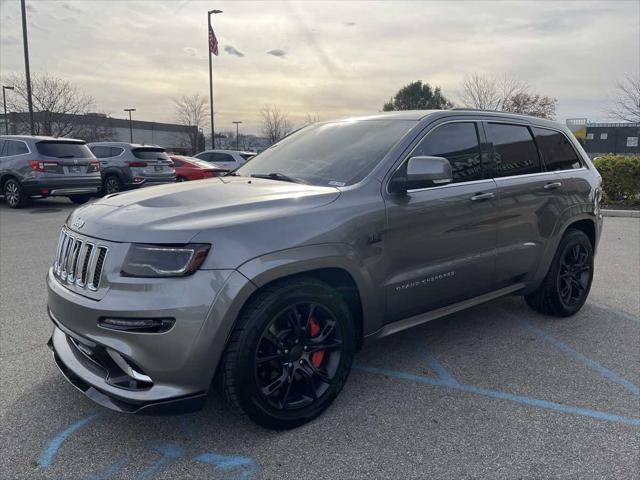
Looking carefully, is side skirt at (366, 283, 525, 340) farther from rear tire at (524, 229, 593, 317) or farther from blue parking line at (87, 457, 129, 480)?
blue parking line at (87, 457, 129, 480)

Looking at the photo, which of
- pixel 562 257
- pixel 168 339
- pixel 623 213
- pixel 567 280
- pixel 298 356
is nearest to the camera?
pixel 168 339

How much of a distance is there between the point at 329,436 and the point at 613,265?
5.76m

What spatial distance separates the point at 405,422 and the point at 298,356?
74 cm

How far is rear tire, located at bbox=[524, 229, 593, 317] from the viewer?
4.60m

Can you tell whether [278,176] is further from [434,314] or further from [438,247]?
[434,314]

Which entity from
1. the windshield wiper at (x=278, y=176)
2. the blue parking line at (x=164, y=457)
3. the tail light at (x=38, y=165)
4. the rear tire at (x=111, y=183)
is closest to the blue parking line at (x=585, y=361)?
the windshield wiper at (x=278, y=176)

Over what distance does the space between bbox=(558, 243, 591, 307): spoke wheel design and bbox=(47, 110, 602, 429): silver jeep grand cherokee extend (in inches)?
20.6

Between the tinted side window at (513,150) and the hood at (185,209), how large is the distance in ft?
5.49

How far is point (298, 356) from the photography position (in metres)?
2.86

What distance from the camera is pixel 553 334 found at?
4391 millimetres

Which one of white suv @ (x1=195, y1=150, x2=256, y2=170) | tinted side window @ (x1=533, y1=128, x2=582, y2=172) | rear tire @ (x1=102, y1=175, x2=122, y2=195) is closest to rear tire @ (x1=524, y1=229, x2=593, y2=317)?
tinted side window @ (x1=533, y1=128, x2=582, y2=172)

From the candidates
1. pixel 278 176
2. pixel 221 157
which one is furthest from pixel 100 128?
pixel 278 176

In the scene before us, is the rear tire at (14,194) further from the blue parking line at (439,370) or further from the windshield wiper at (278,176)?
the blue parking line at (439,370)

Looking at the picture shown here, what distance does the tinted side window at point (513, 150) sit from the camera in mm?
4094
